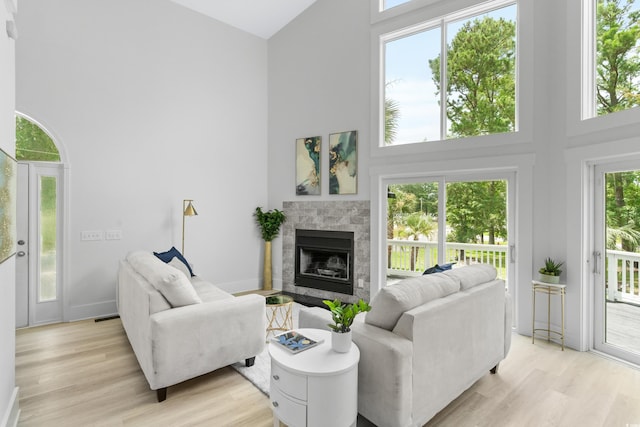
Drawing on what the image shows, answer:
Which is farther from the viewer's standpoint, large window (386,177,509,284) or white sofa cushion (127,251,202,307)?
large window (386,177,509,284)

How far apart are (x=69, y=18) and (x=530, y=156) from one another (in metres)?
5.64

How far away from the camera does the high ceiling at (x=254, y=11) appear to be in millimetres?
5129

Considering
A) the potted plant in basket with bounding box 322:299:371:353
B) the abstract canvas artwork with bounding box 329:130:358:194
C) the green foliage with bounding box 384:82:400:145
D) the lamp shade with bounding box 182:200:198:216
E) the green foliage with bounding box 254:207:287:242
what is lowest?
the potted plant in basket with bounding box 322:299:371:353

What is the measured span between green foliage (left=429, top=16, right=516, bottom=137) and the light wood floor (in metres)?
2.58

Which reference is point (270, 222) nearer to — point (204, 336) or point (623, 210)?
point (204, 336)

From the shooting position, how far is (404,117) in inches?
188

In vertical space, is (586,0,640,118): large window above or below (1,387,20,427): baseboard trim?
above

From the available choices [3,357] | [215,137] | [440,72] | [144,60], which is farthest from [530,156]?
[144,60]

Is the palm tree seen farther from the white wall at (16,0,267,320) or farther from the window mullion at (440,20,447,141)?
the white wall at (16,0,267,320)

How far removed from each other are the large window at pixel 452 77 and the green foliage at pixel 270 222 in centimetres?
216

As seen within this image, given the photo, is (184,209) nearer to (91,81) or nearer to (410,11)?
(91,81)

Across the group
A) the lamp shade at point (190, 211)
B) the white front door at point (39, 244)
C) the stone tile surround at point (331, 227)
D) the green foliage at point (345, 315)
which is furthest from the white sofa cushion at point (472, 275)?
the white front door at point (39, 244)

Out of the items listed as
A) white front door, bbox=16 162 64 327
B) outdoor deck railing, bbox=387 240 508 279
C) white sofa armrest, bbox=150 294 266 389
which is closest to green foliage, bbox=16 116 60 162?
white front door, bbox=16 162 64 327

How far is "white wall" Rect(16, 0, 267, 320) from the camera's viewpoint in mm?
4117
